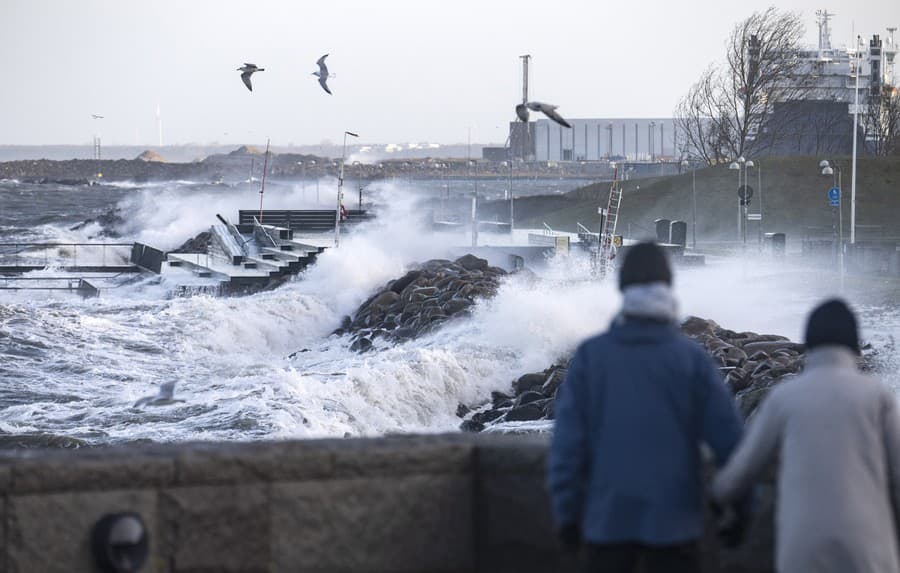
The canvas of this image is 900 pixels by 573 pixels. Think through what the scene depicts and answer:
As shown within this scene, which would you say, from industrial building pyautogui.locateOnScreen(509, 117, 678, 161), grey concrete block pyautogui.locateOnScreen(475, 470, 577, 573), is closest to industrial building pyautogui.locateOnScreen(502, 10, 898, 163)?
industrial building pyautogui.locateOnScreen(509, 117, 678, 161)

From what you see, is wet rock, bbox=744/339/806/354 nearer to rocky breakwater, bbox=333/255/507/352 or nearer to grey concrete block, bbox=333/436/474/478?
rocky breakwater, bbox=333/255/507/352

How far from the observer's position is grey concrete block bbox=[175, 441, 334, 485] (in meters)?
4.75

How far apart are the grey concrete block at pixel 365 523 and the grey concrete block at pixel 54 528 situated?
57 cm

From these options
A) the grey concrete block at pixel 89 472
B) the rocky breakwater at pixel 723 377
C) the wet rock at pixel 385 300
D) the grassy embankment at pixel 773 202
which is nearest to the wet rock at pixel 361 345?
the wet rock at pixel 385 300

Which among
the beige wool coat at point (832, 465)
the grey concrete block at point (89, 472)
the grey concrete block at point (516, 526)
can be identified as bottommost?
the grey concrete block at point (516, 526)

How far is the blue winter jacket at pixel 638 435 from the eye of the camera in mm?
3777

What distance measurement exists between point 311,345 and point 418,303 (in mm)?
2895

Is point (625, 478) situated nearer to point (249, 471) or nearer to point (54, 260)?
point (249, 471)

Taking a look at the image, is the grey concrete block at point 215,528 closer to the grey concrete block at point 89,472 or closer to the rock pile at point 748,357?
the grey concrete block at point 89,472

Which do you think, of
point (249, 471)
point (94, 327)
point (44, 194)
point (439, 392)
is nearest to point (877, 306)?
point (439, 392)

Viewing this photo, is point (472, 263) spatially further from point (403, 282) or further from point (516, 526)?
point (516, 526)

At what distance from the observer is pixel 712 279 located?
38094 mm

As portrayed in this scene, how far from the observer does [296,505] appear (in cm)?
479

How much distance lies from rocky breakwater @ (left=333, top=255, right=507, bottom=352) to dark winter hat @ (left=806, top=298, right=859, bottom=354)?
2477 centimetres
